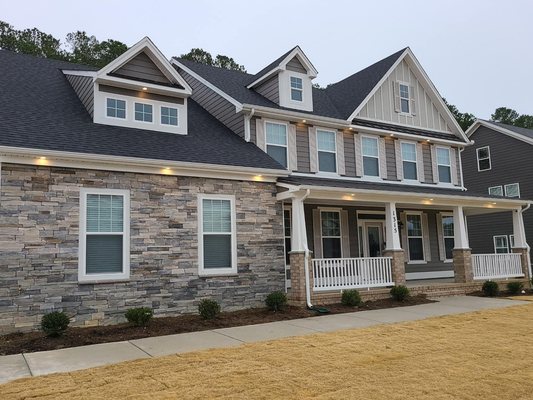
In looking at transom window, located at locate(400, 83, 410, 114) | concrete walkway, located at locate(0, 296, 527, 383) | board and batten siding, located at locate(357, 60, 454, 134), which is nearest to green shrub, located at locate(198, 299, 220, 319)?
concrete walkway, located at locate(0, 296, 527, 383)

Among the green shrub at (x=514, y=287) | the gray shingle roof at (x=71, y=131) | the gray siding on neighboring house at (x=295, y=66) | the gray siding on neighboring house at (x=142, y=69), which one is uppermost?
the gray siding on neighboring house at (x=295, y=66)

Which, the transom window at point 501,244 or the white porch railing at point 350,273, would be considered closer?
the white porch railing at point 350,273

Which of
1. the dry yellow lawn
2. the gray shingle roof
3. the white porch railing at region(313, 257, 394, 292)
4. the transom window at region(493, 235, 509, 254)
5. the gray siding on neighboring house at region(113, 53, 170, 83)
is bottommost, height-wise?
the dry yellow lawn

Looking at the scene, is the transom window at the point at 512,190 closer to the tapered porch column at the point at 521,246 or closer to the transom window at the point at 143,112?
the tapered porch column at the point at 521,246

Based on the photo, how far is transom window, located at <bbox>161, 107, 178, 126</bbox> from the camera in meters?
12.8

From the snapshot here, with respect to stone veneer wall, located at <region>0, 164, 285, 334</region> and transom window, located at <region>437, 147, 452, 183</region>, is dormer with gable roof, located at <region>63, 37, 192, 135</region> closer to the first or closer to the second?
stone veneer wall, located at <region>0, 164, 285, 334</region>

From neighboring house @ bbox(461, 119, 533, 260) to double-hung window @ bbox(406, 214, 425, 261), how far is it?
8200mm

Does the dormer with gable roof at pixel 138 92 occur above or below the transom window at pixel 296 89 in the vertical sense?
below

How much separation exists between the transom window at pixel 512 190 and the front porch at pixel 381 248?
265 inches

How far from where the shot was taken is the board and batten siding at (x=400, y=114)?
17.1 m

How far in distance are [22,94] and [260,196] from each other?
654cm

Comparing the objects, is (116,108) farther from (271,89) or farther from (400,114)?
(400,114)

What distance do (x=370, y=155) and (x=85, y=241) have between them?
10335 mm

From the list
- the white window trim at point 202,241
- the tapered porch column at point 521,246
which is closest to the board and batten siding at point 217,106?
the white window trim at point 202,241
